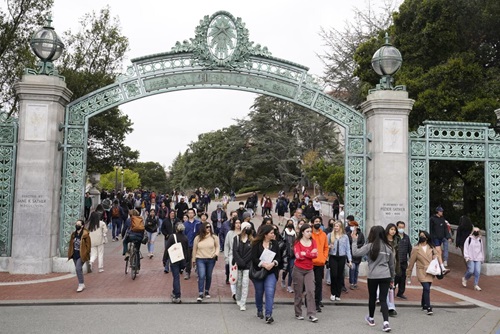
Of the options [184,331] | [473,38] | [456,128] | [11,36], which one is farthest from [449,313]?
[11,36]

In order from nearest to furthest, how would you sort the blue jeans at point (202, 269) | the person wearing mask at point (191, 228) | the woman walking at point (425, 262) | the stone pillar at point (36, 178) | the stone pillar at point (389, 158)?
1. the woman walking at point (425, 262)
2. the blue jeans at point (202, 269)
3. the stone pillar at point (36, 178)
4. the person wearing mask at point (191, 228)
5. the stone pillar at point (389, 158)

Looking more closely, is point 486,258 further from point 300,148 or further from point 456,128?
point 300,148

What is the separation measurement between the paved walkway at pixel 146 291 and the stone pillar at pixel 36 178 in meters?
0.57

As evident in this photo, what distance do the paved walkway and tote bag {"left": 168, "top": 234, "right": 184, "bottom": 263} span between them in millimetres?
886

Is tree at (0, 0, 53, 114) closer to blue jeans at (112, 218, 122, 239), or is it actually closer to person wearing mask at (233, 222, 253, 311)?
blue jeans at (112, 218, 122, 239)

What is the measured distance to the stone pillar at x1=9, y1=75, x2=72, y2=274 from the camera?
436 inches

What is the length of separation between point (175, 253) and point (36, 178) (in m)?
4.89

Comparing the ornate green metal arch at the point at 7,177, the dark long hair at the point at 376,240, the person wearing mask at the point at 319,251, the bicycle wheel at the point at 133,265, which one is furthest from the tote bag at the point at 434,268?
the ornate green metal arch at the point at 7,177

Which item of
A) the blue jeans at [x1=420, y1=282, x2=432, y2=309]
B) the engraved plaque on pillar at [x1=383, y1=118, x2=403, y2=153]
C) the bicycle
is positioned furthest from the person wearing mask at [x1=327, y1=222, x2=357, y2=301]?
the bicycle

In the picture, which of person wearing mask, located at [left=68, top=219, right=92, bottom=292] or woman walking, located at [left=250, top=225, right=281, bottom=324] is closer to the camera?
woman walking, located at [left=250, top=225, right=281, bottom=324]

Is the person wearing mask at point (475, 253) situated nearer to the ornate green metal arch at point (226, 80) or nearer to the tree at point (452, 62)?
the ornate green metal arch at point (226, 80)

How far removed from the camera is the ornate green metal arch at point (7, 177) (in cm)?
1137

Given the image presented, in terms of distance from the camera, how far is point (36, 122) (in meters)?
11.3

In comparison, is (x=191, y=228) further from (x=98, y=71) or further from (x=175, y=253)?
(x=98, y=71)
